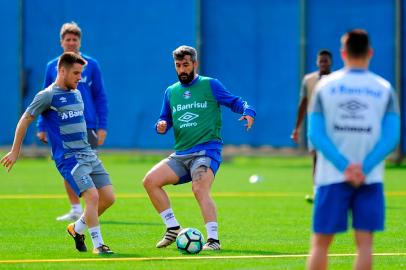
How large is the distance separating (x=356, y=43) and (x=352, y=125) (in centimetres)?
58

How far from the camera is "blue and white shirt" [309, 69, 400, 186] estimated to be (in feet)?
25.7

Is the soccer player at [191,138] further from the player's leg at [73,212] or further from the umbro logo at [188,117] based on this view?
the player's leg at [73,212]

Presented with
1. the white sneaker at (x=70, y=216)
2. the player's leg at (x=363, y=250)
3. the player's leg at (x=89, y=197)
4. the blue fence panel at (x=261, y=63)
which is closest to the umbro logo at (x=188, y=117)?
the player's leg at (x=89, y=197)

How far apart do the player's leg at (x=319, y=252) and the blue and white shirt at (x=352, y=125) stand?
39cm

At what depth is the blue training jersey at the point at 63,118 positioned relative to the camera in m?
11.2

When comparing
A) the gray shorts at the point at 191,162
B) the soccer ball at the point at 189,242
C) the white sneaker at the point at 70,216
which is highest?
the gray shorts at the point at 191,162

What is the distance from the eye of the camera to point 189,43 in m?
29.1

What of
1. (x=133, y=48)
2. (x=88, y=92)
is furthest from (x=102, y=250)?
(x=133, y=48)

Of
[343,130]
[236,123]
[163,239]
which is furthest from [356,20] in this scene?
[343,130]

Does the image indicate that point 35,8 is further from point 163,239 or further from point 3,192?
point 163,239

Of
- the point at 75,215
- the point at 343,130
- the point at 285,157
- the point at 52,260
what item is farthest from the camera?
the point at 285,157

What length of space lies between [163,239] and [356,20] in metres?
17.0

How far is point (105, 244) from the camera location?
11.9 metres

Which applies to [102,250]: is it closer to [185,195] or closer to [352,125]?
[352,125]
